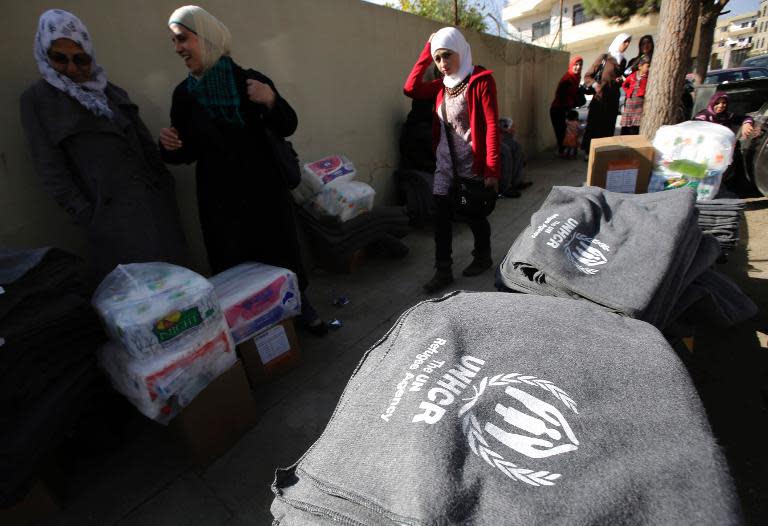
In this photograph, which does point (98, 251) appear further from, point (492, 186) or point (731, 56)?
point (731, 56)

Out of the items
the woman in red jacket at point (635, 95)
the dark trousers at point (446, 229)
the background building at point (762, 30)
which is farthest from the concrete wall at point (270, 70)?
the background building at point (762, 30)

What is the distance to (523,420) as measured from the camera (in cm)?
78

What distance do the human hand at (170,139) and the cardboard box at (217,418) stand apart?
3.58 ft

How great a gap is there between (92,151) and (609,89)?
613cm

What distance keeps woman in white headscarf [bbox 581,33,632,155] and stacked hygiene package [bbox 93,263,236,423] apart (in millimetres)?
6003

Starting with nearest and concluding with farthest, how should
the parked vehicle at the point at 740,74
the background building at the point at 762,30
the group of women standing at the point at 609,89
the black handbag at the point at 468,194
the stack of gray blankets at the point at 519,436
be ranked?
the stack of gray blankets at the point at 519,436
the black handbag at the point at 468,194
the group of women standing at the point at 609,89
the parked vehicle at the point at 740,74
the background building at the point at 762,30

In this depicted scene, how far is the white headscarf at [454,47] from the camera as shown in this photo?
2.28 m

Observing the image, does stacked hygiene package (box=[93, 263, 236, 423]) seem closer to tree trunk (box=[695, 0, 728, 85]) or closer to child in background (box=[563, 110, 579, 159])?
child in background (box=[563, 110, 579, 159])

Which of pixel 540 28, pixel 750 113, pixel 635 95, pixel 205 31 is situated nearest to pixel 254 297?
pixel 205 31

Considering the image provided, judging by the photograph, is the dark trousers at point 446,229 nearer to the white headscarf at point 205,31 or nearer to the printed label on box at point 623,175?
the printed label on box at point 623,175

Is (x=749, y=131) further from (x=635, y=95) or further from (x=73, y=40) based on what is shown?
(x=73, y=40)

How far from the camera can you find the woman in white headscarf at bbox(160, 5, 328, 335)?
6.17 ft

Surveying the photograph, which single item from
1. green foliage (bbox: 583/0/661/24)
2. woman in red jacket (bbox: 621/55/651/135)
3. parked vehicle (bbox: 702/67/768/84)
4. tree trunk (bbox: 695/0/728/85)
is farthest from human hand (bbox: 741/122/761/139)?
green foliage (bbox: 583/0/661/24)

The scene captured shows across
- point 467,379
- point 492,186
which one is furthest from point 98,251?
point 492,186
